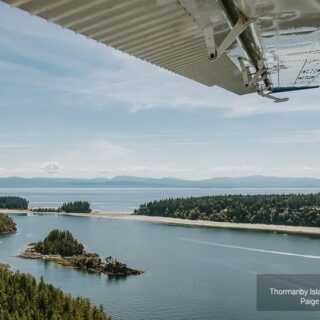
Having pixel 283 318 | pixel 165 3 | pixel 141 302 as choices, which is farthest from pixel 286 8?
pixel 141 302

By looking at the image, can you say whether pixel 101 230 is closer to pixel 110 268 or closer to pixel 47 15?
pixel 110 268

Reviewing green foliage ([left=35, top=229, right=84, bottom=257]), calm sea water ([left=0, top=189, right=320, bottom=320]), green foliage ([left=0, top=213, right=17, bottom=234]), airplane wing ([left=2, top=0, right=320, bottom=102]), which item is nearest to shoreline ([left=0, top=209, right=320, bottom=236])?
calm sea water ([left=0, top=189, right=320, bottom=320])

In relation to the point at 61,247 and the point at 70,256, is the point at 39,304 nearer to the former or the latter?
the point at 70,256

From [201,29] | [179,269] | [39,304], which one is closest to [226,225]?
[179,269]

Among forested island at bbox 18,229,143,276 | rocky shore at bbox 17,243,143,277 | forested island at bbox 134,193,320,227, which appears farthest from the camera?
forested island at bbox 134,193,320,227

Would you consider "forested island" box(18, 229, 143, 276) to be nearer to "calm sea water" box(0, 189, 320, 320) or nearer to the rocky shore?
the rocky shore

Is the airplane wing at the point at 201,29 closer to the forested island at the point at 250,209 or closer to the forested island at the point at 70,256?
the forested island at the point at 70,256

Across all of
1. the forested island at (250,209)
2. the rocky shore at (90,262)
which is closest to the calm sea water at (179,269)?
the rocky shore at (90,262)
